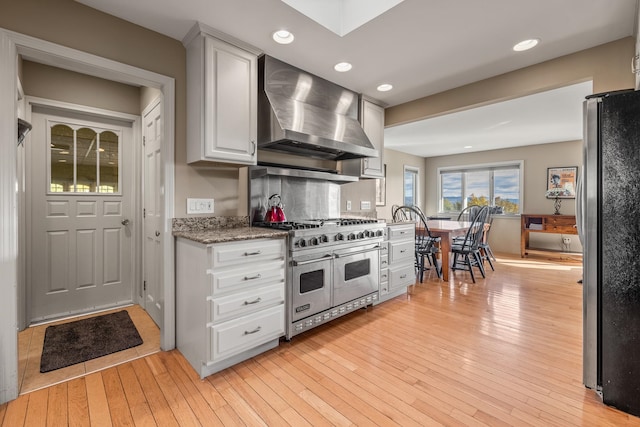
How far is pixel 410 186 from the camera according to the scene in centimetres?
792

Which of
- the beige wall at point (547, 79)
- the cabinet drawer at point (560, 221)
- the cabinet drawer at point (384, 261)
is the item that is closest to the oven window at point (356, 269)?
the cabinet drawer at point (384, 261)

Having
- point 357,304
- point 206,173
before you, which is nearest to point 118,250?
point 206,173

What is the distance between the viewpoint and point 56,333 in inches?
96.1

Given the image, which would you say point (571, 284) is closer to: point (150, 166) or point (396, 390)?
point (396, 390)

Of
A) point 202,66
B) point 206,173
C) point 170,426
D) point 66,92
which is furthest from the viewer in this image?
point 66,92

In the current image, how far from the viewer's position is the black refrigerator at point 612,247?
1.51 metres

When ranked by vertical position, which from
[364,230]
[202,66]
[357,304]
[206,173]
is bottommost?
[357,304]

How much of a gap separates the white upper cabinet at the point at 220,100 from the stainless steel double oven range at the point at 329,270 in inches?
29.5

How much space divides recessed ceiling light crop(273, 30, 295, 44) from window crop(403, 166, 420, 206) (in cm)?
583

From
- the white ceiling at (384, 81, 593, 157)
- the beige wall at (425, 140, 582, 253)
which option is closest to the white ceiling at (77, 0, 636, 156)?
the white ceiling at (384, 81, 593, 157)

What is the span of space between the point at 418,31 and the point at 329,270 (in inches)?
75.9

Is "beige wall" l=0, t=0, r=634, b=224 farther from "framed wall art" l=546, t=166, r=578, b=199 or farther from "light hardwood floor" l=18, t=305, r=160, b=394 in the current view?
"framed wall art" l=546, t=166, r=578, b=199

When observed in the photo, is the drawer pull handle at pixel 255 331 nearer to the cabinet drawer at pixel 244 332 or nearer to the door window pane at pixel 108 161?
the cabinet drawer at pixel 244 332

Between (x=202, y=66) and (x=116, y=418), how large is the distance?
85.6 inches
